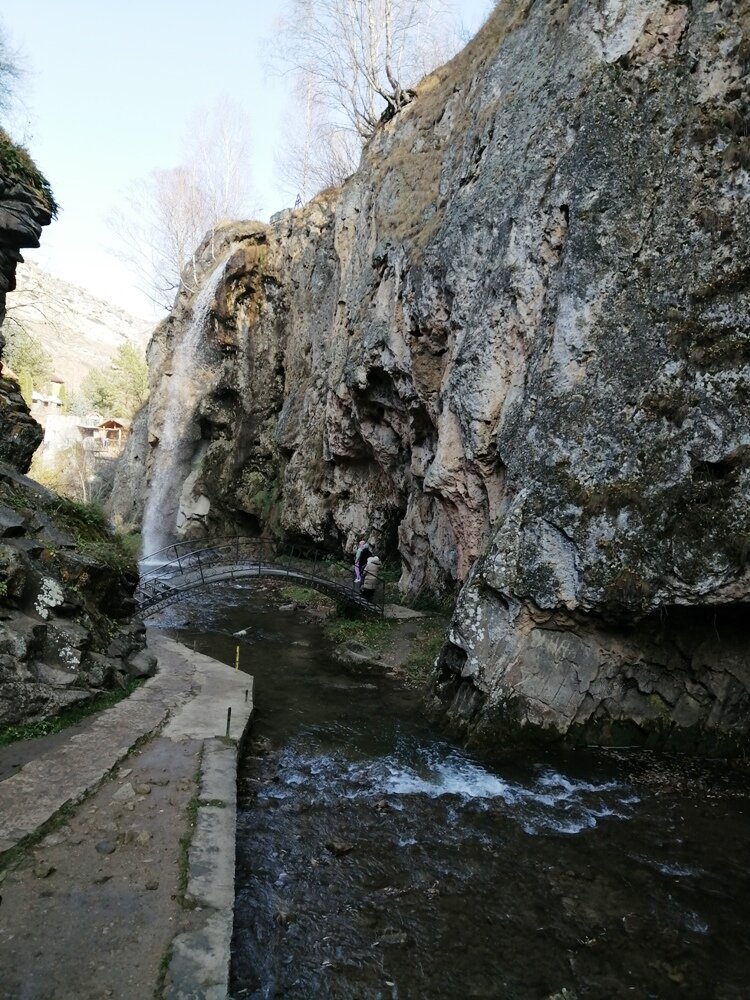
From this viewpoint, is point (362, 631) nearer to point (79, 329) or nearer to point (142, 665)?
point (142, 665)

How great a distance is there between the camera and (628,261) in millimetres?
9609

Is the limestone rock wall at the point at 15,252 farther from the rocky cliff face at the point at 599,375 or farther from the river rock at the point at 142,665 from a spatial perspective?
the rocky cliff face at the point at 599,375

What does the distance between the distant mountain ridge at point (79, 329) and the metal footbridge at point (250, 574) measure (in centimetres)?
2960

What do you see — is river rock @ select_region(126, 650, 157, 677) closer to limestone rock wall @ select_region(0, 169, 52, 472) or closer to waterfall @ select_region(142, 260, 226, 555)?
limestone rock wall @ select_region(0, 169, 52, 472)

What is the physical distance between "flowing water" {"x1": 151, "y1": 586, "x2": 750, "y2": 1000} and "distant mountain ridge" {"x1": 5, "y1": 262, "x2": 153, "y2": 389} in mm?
45913

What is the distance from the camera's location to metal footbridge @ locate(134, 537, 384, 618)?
14.0 metres

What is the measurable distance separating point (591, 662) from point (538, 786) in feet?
7.21

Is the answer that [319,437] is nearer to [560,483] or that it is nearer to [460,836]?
[560,483]

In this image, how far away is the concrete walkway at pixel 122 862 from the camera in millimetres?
3947

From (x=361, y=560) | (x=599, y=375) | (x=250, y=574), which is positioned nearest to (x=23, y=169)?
(x=250, y=574)

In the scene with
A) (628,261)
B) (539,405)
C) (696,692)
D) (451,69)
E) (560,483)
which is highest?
(451,69)

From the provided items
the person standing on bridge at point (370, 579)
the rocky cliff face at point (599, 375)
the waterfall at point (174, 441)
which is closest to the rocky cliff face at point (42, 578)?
the rocky cliff face at point (599, 375)

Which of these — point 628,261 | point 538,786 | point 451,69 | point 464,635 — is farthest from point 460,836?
point 451,69

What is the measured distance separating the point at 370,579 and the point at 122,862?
12.3m
